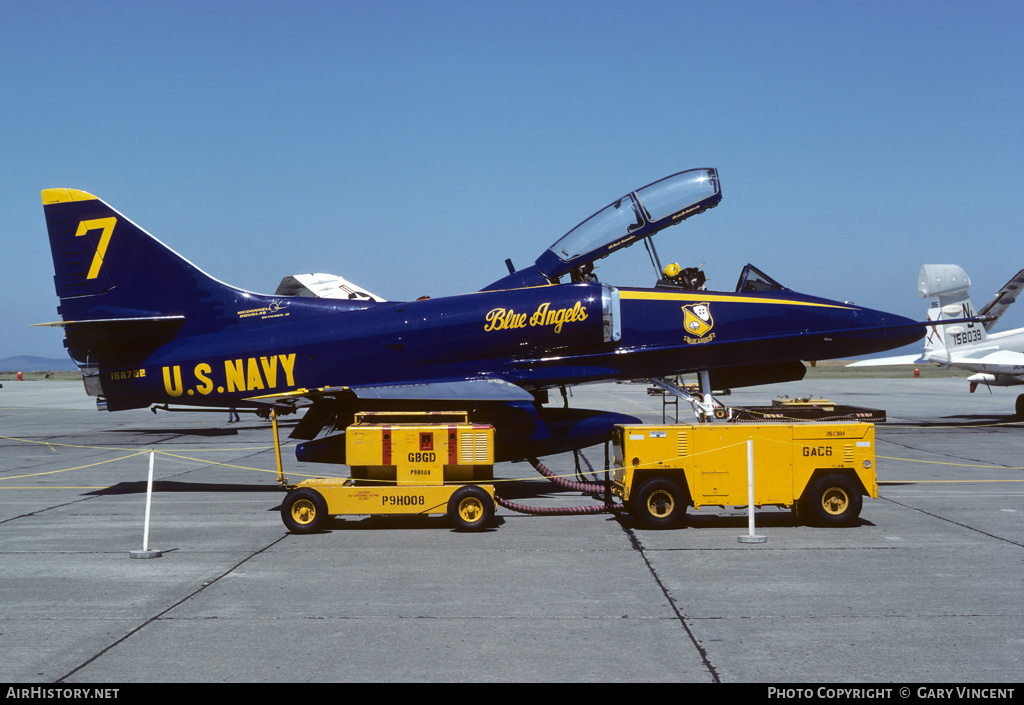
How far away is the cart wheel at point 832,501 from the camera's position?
9.09 m

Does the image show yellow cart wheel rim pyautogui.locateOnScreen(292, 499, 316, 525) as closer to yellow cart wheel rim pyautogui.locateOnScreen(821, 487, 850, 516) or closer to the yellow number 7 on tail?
yellow cart wheel rim pyautogui.locateOnScreen(821, 487, 850, 516)

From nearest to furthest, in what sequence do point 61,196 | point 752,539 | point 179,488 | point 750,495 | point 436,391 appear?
1. point 752,539
2. point 750,495
3. point 436,391
4. point 61,196
5. point 179,488

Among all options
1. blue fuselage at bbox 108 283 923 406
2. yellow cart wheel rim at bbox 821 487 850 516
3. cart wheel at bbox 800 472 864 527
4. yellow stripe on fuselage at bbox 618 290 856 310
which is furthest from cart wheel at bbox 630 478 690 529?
yellow stripe on fuselage at bbox 618 290 856 310

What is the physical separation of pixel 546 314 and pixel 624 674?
281 inches

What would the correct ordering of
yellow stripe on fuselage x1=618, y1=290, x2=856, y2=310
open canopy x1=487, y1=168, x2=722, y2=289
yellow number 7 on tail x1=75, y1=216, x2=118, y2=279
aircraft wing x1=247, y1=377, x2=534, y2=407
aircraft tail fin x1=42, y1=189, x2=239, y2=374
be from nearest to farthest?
aircraft wing x1=247, y1=377, x2=534, y2=407 < yellow stripe on fuselage x1=618, y1=290, x2=856, y2=310 < open canopy x1=487, y1=168, x2=722, y2=289 < aircraft tail fin x1=42, y1=189, x2=239, y2=374 < yellow number 7 on tail x1=75, y1=216, x2=118, y2=279

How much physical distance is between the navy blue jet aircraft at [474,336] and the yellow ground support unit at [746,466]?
2.40m

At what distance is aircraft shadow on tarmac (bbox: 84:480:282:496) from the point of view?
41.2 ft

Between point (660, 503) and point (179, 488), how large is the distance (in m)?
8.04

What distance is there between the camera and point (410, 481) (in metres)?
9.39

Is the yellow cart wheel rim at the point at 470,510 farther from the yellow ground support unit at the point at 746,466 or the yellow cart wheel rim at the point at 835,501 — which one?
the yellow cart wheel rim at the point at 835,501

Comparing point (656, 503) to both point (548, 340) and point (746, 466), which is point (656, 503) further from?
point (548, 340)

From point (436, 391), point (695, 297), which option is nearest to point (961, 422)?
point (695, 297)

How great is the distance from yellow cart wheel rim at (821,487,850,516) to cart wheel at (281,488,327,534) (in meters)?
5.78
